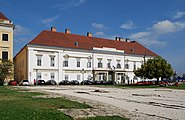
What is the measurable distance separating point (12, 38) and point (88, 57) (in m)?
19.5

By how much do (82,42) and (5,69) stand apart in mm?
22746

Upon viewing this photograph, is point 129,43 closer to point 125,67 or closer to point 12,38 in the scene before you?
point 125,67

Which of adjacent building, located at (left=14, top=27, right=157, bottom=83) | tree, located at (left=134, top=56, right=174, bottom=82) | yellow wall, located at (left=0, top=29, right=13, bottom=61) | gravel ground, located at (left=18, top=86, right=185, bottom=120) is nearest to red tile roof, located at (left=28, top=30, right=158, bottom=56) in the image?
adjacent building, located at (left=14, top=27, right=157, bottom=83)

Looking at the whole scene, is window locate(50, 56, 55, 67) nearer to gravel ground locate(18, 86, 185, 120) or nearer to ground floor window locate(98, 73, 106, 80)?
ground floor window locate(98, 73, 106, 80)

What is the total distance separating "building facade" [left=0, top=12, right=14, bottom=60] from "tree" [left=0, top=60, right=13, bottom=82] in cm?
277

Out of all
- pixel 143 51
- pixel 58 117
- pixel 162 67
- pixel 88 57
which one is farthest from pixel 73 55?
pixel 58 117

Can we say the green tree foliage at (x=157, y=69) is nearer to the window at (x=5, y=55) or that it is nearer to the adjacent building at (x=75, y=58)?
the adjacent building at (x=75, y=58)

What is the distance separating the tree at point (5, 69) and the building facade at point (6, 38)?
277 cm

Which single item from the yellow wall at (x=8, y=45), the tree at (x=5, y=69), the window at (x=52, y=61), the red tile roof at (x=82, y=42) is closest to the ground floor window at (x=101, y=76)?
the red tile roof at (x=82, y=42)

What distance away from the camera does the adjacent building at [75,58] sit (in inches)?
2148

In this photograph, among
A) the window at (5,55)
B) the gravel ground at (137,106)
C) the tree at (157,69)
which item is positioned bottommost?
the gravel ground at (137,106)

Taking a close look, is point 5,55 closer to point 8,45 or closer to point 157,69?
point 8,45

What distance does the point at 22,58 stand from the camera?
196 ft

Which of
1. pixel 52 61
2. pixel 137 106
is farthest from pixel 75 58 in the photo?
pixel 137 106
